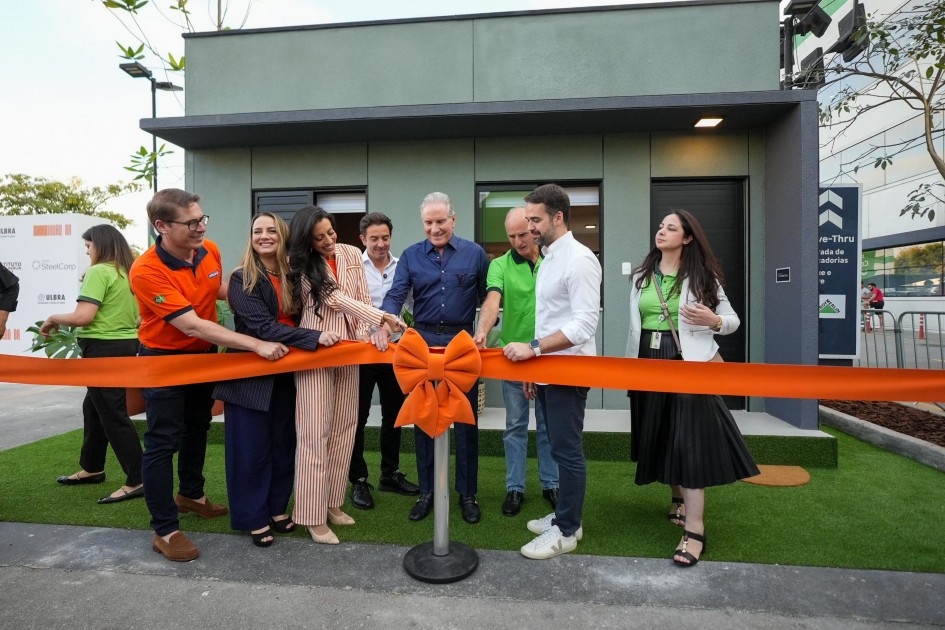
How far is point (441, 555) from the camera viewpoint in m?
2.80

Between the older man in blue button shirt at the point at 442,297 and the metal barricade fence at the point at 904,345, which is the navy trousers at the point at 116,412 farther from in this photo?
the metal barricade fence at the point at 904,345

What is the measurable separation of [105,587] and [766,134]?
260 inches

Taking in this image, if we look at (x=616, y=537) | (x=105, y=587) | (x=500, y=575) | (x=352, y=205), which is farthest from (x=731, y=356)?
(x=105, y=587)

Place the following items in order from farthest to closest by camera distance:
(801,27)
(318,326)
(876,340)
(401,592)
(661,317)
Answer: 1. (876,340)
2. (801,27)
3. (318,326)
4. (661,317)
5. (401,592)

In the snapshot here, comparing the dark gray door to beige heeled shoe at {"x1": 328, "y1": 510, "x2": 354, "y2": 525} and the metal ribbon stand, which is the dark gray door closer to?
the metal ribbon stand

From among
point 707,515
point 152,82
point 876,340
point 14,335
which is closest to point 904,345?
point 876,340

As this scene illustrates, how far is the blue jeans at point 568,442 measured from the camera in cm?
285

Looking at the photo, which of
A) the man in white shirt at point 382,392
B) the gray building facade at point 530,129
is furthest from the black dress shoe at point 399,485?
the gray building facade at point 530,129

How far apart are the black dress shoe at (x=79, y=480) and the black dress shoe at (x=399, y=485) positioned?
88.1 inches

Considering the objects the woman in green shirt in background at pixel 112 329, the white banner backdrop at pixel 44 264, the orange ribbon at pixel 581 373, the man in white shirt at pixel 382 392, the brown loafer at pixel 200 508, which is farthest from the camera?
the white banner backdrop at pixel 44 264

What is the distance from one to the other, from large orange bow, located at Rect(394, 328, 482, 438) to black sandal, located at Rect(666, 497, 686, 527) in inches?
65.3

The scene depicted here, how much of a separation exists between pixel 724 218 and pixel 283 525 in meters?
5.32

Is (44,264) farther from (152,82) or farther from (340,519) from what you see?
(340,519)

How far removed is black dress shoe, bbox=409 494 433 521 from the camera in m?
3.44
